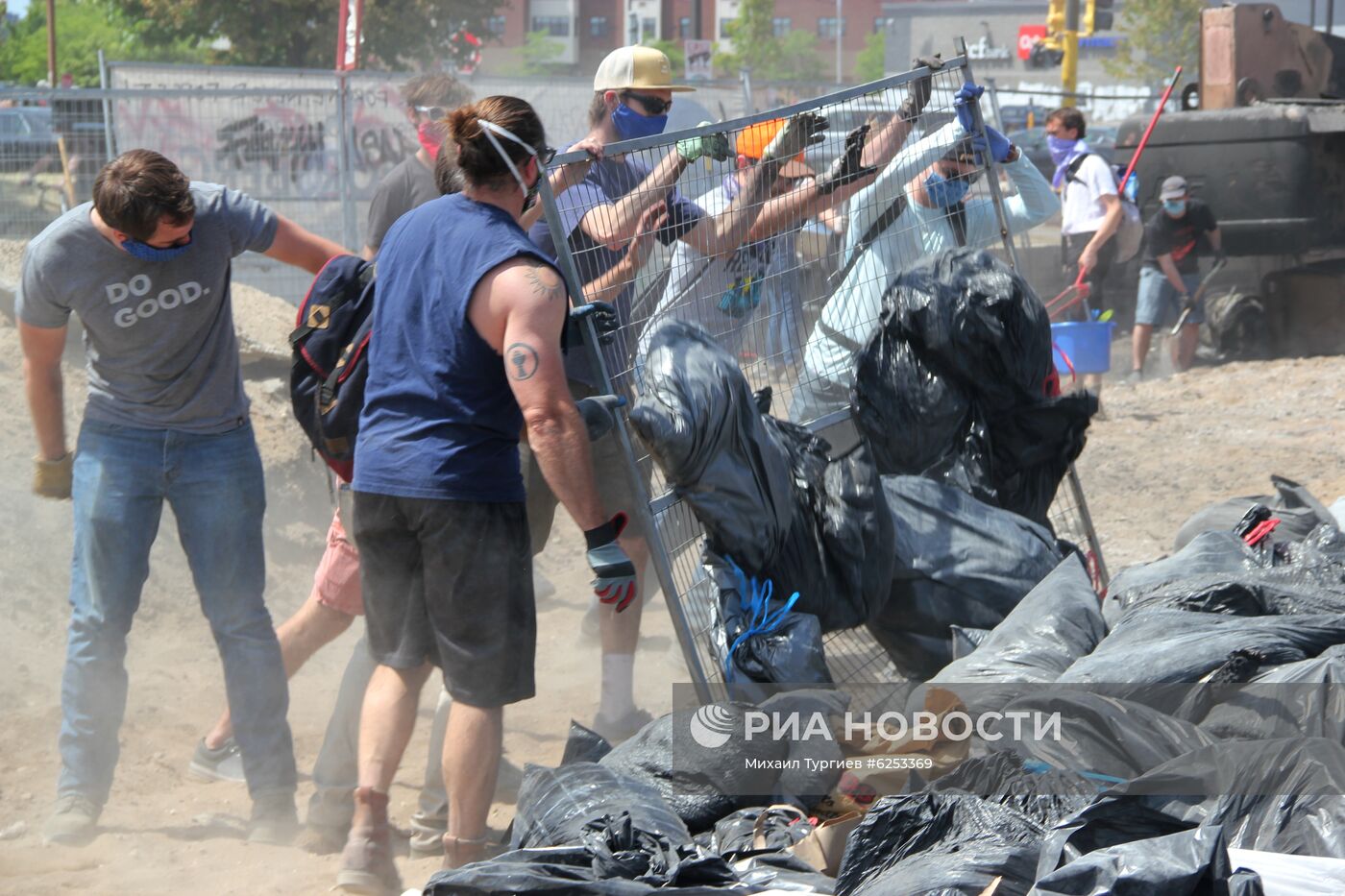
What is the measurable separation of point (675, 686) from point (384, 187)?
244cm

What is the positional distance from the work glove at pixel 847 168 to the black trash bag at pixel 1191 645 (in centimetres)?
148

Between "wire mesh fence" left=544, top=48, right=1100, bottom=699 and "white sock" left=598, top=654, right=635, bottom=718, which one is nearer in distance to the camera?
"wire mesh fence" left=544, top=48, right=1100, bottom=699

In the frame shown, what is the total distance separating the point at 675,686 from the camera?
3621 millimetres

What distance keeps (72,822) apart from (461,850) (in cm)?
124

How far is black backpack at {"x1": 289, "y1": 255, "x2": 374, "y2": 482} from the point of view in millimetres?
3480

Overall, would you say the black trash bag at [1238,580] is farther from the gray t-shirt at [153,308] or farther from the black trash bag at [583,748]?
the gray t-shirt at [153,308]

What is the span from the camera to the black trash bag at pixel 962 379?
4105 millimetres

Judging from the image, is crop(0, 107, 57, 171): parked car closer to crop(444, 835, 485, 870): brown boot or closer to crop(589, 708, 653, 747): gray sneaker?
crop(589, 708, 653, 747): gray sneaker

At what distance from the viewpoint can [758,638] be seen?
11.5 ft

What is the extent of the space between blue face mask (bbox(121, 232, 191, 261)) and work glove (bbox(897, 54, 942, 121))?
2.18m

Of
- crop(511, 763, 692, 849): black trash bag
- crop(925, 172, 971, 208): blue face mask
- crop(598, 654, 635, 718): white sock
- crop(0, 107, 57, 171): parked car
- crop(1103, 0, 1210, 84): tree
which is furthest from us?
crop(1103, 0, 1210, 84): tree

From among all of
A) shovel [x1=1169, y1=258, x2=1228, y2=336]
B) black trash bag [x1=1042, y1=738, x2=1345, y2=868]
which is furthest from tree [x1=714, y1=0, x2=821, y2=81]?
black trash bag [x1=1042, y1=738, x2=1345, y2=868]

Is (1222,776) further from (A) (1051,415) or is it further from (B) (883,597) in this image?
(A) (1051,415)

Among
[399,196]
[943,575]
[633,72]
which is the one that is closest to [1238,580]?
[943,575]
